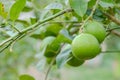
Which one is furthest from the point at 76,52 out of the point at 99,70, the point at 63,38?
the point at 99,70

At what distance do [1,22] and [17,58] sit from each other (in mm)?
1294

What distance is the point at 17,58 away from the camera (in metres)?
2.48

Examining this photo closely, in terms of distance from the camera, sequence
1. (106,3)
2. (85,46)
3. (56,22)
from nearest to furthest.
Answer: (85,46)
(106,3)
(56,22)

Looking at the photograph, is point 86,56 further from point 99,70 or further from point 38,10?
point 99,70

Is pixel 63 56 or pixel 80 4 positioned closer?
pixel 80 4

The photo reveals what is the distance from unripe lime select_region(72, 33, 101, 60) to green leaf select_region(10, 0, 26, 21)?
0.64 feet

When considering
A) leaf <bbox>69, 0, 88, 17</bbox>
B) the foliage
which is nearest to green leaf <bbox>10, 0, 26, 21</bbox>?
the foliage

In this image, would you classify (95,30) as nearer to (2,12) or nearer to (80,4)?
(80,4)

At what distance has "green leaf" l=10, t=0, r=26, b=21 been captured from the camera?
106cm

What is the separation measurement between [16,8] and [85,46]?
234 millimetres

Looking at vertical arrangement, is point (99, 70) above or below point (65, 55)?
below

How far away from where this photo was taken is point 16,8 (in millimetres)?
1084

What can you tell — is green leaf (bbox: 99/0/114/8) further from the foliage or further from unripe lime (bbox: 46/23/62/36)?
unripe lime (bbox: 46/23/62/36)

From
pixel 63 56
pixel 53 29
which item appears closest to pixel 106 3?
pixel 63 56
